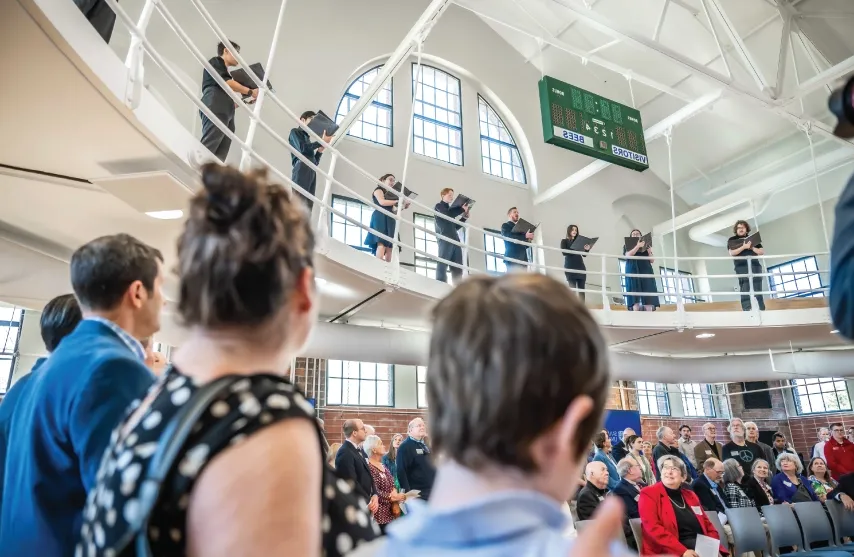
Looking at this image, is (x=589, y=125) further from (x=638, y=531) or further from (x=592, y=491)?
(x=638, y=531)

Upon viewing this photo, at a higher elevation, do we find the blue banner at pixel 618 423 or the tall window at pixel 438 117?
the tall window at pixel 438 117

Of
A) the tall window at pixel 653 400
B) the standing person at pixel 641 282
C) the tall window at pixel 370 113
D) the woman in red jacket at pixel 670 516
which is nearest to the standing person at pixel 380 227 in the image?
the tall window at pixel 370 113

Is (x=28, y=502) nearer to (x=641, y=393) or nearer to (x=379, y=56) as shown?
(x=379, y=56)

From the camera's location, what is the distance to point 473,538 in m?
0.58

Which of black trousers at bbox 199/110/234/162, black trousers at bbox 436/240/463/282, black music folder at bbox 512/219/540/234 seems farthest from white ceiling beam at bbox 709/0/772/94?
black trousers at bbox 199/110/234/162

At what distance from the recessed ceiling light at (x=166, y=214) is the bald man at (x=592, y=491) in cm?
366

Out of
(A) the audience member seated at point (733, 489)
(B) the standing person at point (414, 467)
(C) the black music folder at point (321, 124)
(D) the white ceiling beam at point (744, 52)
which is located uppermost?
(D) the white ceiling beam at point (744, 52)

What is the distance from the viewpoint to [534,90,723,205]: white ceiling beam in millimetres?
9298

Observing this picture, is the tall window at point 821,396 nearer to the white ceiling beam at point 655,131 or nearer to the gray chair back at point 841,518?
the white ceiling beam at point 655,131

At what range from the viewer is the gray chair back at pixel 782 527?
5.16 meters

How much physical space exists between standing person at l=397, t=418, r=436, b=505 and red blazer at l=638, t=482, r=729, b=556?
5.92 ft

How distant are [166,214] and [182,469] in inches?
144

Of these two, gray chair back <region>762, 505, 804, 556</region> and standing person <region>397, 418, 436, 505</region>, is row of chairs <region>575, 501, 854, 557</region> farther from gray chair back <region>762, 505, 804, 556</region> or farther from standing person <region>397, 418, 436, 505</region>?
standing person <region>397, 418, 436, 505</region>

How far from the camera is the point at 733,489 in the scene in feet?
19.3
